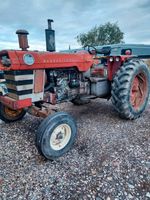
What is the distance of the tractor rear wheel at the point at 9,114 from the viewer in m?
3.49

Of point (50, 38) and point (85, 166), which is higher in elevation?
point (50, 38)

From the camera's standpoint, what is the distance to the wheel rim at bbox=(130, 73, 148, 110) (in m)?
3.94

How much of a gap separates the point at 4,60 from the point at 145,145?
93.4 inches

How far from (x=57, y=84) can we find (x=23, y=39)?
2.93 ft

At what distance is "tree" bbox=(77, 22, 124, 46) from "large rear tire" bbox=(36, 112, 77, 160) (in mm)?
21028

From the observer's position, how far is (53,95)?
3090 millimetres

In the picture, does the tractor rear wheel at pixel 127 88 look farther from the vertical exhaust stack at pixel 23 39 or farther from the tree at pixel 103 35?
the tree at pixel 103 35

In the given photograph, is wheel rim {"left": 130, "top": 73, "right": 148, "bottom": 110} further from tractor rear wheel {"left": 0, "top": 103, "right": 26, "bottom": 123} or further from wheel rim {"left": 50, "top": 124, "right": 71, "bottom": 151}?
tractor rear wheel {"left": 0, "top": 103, "right": 26, "bottom": 123}

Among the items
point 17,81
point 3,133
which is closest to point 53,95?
point 17,81

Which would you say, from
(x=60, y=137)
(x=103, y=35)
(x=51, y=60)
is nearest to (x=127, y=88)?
(x=51, y=60)

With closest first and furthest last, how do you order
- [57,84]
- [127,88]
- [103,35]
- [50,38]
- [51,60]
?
[51,60]
[50,38]
[57,84]
[127,88]
[103,35]

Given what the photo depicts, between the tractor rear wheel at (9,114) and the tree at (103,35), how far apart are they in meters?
20.0

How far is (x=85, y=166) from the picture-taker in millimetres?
2373

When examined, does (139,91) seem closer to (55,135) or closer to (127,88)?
(127,88)
